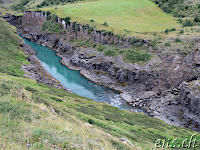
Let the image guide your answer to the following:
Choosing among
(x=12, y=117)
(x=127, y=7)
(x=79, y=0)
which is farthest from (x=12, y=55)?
(x=79, y=0)

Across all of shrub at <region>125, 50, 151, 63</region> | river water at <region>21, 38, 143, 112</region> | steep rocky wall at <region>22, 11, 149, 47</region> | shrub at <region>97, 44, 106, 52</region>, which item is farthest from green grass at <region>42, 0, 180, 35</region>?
river water at <region>21, 38, 143, 112</region>

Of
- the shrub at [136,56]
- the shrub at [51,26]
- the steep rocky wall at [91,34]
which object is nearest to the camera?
the shrub at [136,56]

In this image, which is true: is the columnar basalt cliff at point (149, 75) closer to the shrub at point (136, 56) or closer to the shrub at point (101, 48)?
the shrub at point (101, 48)

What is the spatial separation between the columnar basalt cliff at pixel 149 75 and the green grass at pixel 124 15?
7937mm

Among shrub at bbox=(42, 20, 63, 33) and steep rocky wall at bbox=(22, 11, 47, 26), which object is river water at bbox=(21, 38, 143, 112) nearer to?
shrub at bbox=(42, 20, 63, 33)

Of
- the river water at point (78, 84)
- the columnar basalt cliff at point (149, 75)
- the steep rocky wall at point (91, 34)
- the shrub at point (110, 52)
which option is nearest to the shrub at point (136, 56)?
the columnar basalt cliff at point (149, 75)

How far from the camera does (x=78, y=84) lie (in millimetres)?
51562

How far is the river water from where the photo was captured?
1726 inches

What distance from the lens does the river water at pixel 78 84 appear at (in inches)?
1726

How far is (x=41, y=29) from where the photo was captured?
89.8 metres

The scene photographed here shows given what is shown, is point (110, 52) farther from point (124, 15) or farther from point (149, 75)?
point (124, 15)

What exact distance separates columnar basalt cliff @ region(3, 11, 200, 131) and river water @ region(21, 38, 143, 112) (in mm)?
1953

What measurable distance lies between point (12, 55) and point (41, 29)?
39198 millimetres

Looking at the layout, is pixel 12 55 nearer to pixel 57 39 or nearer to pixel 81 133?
pixel 57 39
